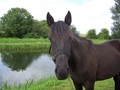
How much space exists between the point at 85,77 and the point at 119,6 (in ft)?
160

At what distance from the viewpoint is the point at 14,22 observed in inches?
1988

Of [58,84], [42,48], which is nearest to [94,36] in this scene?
[42,48]


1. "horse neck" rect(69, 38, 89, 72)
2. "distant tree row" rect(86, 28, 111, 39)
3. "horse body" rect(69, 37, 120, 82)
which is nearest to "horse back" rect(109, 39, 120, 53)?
"horse body" rect(69, 37, 120, 82)

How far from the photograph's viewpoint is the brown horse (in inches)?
111

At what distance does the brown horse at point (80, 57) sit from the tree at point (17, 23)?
1765 inches

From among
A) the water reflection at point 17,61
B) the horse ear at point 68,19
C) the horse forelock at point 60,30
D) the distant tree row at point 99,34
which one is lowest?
the water reflection at point 17,61

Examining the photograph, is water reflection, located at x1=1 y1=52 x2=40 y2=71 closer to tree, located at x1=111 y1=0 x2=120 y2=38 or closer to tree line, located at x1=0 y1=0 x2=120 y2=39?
tree line, located at x1=0 y1=0 x2=120 y2=39

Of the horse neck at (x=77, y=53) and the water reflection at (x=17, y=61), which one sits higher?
the horse neck at (x=77, y=53)

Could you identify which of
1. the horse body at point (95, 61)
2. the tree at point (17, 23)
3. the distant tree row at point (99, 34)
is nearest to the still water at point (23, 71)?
the horse body at point (95, 61)

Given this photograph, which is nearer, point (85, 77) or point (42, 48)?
point (85, 77)

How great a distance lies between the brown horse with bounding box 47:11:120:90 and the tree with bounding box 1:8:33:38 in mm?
44823

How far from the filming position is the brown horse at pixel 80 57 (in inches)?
111

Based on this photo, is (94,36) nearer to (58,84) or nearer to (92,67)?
(58,84)

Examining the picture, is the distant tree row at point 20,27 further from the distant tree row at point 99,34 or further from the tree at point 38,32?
the distant tree row at point 99,34
